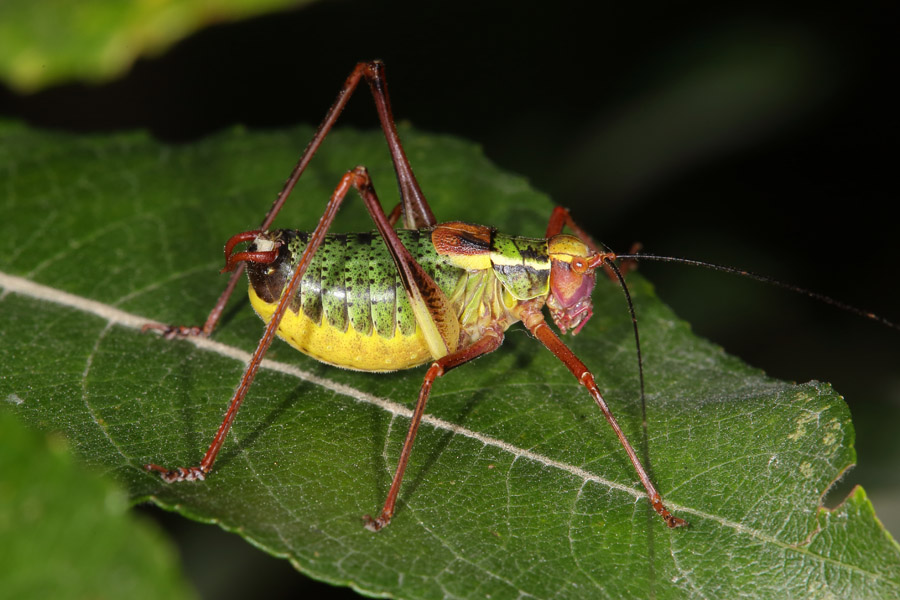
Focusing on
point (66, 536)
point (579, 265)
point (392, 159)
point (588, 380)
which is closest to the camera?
point (66, 536)

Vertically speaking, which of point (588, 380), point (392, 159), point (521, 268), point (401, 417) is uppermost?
point (392, 159)

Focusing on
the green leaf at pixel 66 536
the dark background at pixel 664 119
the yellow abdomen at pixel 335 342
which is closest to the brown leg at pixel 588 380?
the yellow abdomen at pixel 335 342

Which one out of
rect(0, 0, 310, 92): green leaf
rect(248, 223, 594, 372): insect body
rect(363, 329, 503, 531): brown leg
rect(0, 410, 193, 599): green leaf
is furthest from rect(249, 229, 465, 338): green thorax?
rect(0, 410, 193, 599): green leaf

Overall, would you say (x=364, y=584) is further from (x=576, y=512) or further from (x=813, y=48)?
(x=813, y=48)

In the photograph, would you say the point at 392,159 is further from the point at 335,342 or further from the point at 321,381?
the point at 321,381

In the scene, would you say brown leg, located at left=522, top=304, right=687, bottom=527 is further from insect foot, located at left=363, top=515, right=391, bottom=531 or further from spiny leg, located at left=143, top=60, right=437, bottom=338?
insect foot, located at left=363, top=515, right=391, bottom=531

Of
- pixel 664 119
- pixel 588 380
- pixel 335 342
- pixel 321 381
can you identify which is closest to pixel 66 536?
pixel 335 342
